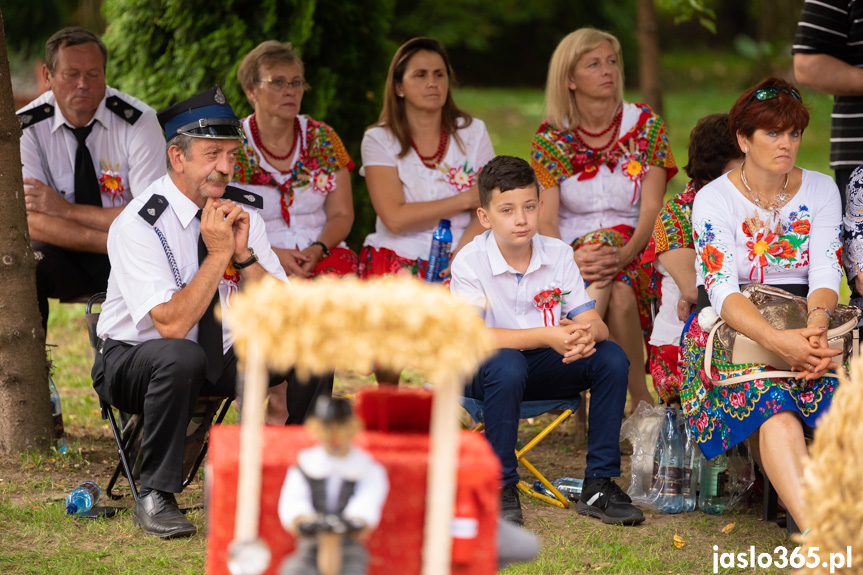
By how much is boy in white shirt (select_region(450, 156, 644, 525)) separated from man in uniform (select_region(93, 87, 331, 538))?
2.50ft

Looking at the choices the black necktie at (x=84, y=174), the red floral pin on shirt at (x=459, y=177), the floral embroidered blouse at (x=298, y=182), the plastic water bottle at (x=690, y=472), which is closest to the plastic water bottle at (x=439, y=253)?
the red floral pin on shirt at (x=459, y=177)

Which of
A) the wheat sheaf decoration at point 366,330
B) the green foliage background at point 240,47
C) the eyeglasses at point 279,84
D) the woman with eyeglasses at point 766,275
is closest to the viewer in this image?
the wheat sheaf decoration at point 366,330

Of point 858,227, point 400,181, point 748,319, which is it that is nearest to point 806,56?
point 858,227

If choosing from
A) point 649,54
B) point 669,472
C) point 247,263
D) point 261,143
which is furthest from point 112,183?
point 649,54

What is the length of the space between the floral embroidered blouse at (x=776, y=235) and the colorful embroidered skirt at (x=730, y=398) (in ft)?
0.88

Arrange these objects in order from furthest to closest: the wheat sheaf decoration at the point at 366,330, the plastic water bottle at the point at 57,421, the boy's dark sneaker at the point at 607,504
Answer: the plastic water bottle at the point at 57,421, the boy's dark sneaker at the point at 607,504, the wheat sheaf decoration at the point at 366,330

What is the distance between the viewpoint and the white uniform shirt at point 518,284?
166 inches

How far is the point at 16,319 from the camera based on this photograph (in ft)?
15.1

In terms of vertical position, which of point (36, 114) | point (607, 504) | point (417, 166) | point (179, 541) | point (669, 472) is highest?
point (36, 114)

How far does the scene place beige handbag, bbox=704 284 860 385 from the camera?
3.77 m

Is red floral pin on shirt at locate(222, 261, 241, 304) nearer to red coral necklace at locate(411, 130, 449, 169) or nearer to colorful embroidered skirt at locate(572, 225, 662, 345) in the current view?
red coral necklace at locate(411, 130, 449, 169)

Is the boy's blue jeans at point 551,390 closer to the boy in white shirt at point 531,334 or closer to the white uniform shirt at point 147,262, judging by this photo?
the boy in white shirt at point 531,334

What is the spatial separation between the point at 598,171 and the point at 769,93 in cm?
132

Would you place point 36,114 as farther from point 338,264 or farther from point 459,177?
point 459,177
